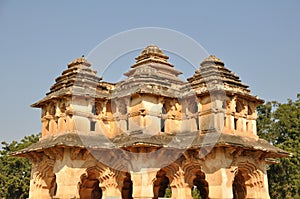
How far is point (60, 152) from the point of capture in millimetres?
Answer: 17234

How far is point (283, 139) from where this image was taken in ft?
95.5

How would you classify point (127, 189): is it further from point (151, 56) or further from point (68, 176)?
point (151, 56)

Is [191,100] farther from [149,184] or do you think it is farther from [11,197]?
[11,197]

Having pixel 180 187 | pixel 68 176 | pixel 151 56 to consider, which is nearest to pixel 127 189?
pixel 180 187

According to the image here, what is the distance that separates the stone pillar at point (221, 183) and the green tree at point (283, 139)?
11.3m

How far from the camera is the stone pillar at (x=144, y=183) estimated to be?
16234mm

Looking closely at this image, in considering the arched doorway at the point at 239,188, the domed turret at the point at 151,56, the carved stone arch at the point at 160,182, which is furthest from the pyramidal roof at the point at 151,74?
the arched doorway at the point at 239,188

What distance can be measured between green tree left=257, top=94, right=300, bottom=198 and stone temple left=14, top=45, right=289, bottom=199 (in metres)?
8.29

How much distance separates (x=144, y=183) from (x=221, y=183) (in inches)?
124

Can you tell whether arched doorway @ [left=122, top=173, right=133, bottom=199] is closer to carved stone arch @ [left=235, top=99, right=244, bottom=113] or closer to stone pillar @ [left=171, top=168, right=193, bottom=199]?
stone pillar @ [left=171, top=168, right=193, bottom=199]

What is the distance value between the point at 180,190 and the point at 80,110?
580 centimetres

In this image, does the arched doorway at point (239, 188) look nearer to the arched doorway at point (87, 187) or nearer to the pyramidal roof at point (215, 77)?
the pyramidal roof at point (215, 77)

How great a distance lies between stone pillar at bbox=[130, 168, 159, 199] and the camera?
16.2 metres

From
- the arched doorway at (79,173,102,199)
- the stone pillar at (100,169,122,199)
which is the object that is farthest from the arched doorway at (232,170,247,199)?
the arched doorway at (79,173,102,199)
